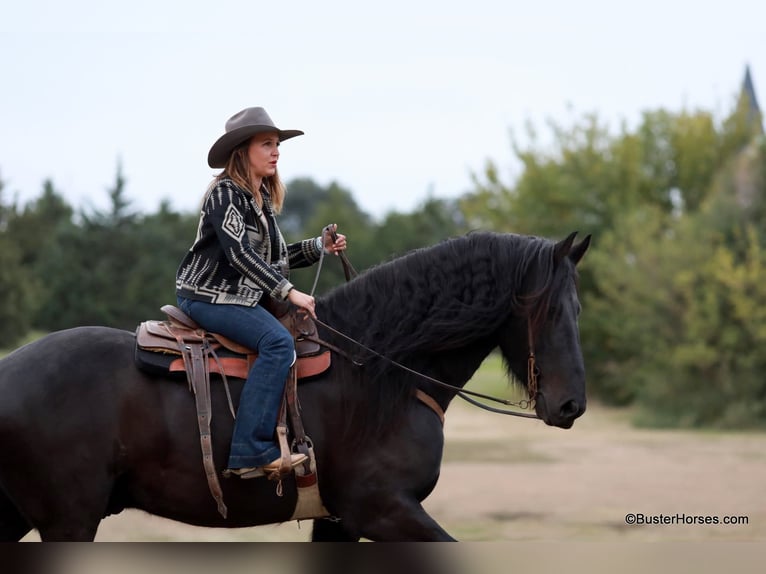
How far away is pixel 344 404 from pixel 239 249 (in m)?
0.94

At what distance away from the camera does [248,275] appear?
190 inches

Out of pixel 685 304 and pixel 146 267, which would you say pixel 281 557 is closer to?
pixel 685 304

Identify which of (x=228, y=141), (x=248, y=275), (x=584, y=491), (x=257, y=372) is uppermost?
(x=228, y=141)

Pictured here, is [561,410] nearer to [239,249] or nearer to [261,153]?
[239,249]

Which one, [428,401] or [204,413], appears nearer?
[204,413]

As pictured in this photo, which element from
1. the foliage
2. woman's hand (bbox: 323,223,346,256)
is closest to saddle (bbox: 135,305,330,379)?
woman's hand (bbox: 323,223,346,256)

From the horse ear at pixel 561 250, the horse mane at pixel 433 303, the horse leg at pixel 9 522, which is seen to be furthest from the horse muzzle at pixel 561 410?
the horse leg at pixel 9 522

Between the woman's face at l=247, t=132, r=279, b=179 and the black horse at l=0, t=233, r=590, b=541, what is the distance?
762 mm

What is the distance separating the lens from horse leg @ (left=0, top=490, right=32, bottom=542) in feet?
16.1

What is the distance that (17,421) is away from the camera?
464 cm

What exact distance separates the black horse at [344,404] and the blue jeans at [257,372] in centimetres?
14

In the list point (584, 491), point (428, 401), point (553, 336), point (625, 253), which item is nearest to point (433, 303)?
point (428, 401)

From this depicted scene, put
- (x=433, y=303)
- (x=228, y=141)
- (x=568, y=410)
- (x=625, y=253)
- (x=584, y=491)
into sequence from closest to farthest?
(x=568, y=410) → (x=228, y=141) → (x=433, y=303) → (x=584, y=491) → (x=625, y=253)

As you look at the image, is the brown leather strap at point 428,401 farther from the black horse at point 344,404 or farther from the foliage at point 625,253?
the foliage at point 625,253
